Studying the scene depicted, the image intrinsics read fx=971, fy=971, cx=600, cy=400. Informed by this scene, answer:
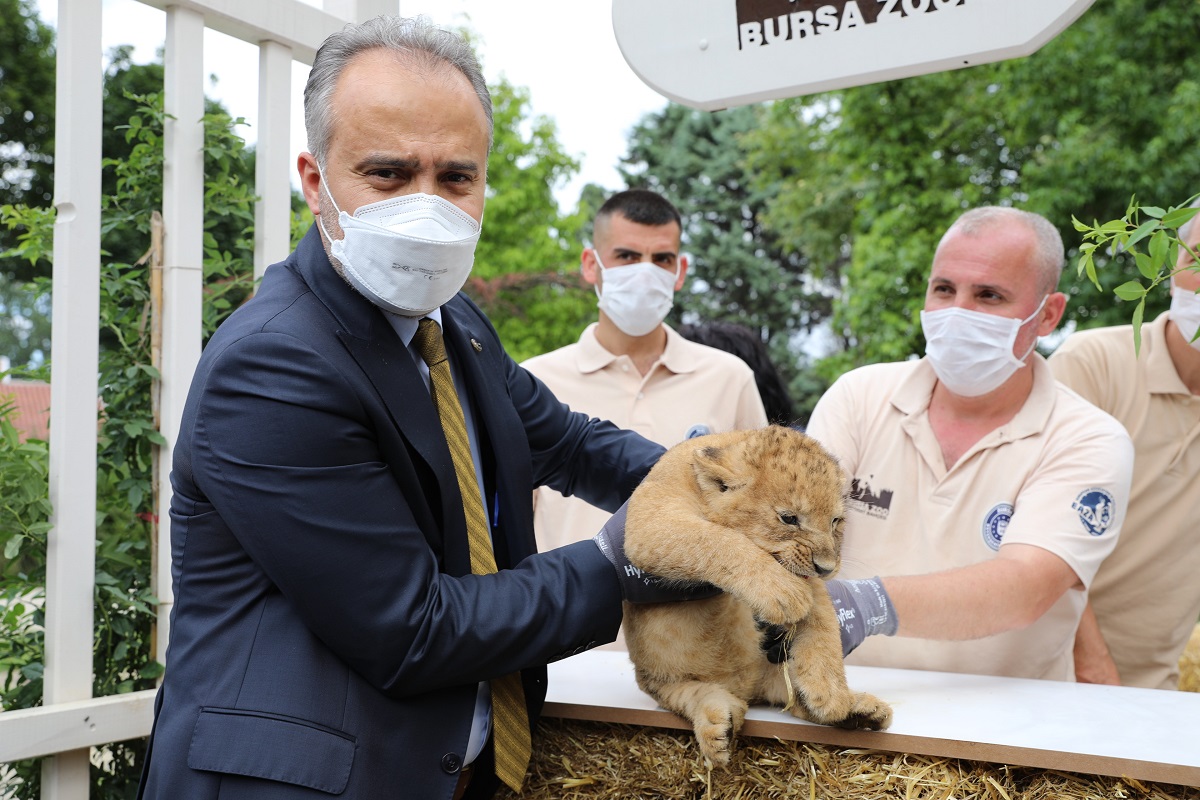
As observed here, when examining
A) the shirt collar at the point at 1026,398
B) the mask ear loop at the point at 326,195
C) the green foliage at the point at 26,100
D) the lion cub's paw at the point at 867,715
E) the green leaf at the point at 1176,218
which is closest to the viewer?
the green leaf at the point at 1176,218

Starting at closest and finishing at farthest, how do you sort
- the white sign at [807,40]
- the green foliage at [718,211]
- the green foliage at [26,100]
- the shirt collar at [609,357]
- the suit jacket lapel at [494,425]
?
the suit jacket lapel at [494,425], the white sign at [807,40], the shirt collar at [609,357], the green foliage at [26,100], the green foliage at [718,211]

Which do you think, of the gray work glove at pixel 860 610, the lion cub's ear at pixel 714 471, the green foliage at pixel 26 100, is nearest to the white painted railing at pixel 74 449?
the lion cub's ear at pixel 714 471

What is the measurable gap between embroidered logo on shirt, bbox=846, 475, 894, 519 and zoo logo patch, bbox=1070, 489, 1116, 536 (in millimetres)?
728

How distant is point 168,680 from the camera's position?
220 centimetres

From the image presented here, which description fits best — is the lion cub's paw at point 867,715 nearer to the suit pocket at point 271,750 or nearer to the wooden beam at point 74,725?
the suit pocket at point 271,750

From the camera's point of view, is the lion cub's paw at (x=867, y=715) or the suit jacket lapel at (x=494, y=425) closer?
the lion cub's paw at (x=867, y=715)

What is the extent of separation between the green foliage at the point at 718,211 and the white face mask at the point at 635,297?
27.8 meters

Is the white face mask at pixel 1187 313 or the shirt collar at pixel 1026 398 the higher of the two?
the white face mask at pixel 1187 313

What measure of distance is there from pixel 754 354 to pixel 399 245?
16.3 feet

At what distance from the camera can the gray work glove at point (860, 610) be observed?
8.89 feet

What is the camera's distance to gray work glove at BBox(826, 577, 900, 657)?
2711 millimetres

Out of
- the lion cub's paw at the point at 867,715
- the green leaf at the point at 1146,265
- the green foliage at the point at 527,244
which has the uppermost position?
the green foliage at the point at 527,244

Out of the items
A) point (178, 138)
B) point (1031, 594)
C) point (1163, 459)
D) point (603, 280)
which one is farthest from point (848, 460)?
point (178, 138)

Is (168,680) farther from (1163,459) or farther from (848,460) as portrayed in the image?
(1163,459)
